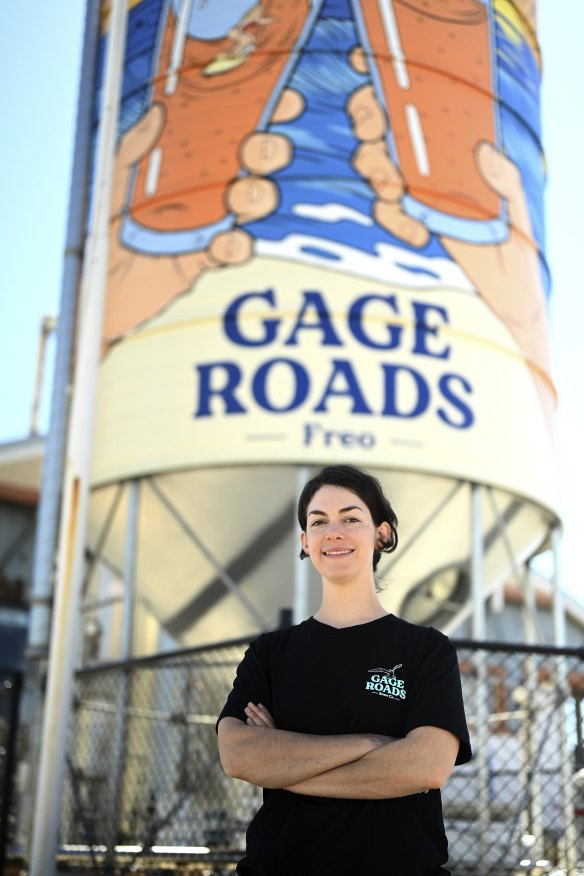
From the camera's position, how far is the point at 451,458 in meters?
8.58

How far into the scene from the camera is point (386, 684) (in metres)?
2.52

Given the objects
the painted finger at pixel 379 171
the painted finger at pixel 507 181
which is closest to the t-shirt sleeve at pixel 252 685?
the painted finger at pixel 379 171

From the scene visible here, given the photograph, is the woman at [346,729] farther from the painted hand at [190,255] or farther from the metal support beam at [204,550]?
the painted hand at [190,255]

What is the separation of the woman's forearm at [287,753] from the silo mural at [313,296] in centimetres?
581

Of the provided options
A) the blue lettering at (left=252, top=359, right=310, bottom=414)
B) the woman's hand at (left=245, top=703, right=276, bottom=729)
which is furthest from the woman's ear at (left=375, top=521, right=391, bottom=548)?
the blue lettering at (left=252, top=359, right=310, bottom=414)

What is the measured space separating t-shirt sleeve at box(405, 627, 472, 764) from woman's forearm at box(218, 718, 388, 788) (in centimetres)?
10

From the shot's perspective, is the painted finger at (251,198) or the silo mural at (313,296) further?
the painted finger at (251,198)

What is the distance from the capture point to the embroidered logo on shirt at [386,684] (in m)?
2.52

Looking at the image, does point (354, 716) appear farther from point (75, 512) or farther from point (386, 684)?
point (75, 512)

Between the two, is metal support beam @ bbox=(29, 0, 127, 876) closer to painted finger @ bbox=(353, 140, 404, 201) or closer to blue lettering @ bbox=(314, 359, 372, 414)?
blue lettering @ bbox=(314, 359, 372, 414)

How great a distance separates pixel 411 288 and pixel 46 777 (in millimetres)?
4390

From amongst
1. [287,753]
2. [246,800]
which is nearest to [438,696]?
[287,753]

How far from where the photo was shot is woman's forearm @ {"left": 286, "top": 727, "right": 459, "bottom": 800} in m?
2.43

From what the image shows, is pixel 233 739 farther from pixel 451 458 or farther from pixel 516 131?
pixel 516 131
